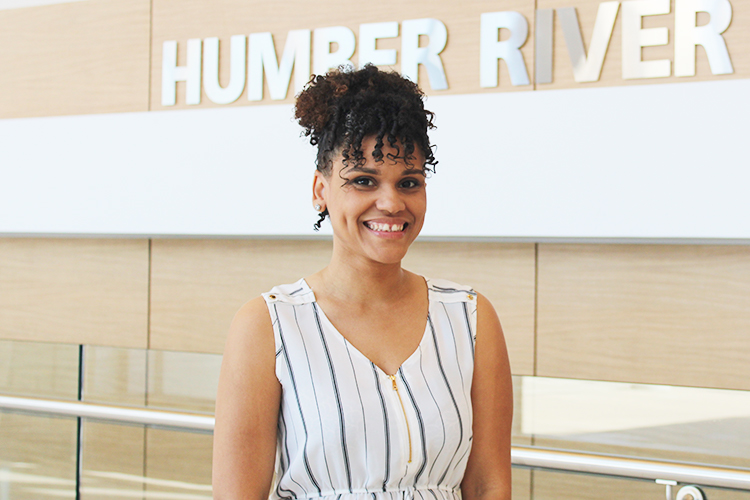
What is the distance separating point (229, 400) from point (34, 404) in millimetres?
1483

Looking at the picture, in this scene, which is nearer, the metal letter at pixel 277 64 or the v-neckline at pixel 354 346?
the v-neckline at pixel 354 346

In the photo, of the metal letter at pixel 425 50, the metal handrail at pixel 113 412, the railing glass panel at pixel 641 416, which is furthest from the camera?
the metal letter at pixel 425 50

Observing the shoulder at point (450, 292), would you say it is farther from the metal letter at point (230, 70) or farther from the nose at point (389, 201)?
the metal letter at point (230, 70)

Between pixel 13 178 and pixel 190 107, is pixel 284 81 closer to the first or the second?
pixel 190 107

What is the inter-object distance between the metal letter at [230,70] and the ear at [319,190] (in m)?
2.16

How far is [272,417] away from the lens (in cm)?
115

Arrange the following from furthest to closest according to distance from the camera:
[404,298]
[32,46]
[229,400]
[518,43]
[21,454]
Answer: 1. [32,46]
2. [518,43]
3. [21,454]
4. [404,298]
5. [229,400]

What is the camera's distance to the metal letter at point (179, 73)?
336cm

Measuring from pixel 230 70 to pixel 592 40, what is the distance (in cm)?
155

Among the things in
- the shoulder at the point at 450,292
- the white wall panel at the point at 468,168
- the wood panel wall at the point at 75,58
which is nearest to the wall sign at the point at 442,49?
the white wall panel at the point at 468,168

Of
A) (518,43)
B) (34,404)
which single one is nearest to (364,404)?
(34,404)

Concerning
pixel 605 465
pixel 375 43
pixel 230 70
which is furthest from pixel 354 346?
pixel 230 70

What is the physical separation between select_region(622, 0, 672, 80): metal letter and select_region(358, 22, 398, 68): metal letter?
904 mm

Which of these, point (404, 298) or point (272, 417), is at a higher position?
point (404, 298)
